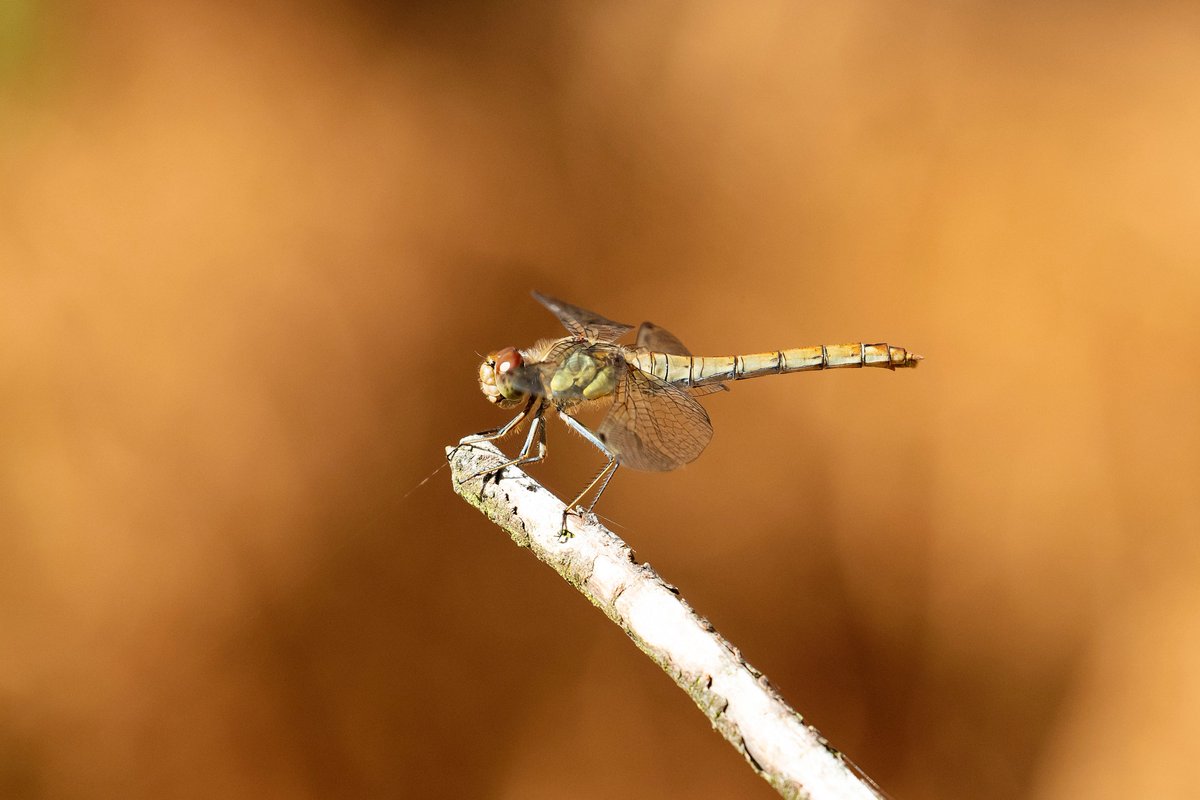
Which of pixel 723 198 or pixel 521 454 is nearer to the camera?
pixel 521 454

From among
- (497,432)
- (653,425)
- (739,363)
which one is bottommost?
(497,432)

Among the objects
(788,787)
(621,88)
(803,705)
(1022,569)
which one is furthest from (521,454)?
(1022,569)

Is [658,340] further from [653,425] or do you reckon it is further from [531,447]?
[531,447]

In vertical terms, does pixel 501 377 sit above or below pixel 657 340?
below

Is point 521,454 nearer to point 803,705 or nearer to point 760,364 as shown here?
point 760,364

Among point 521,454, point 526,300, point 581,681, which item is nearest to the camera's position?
point 521,454

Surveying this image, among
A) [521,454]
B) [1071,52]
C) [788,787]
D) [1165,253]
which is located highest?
[1071,52]

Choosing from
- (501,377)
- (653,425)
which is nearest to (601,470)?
(653,425)
